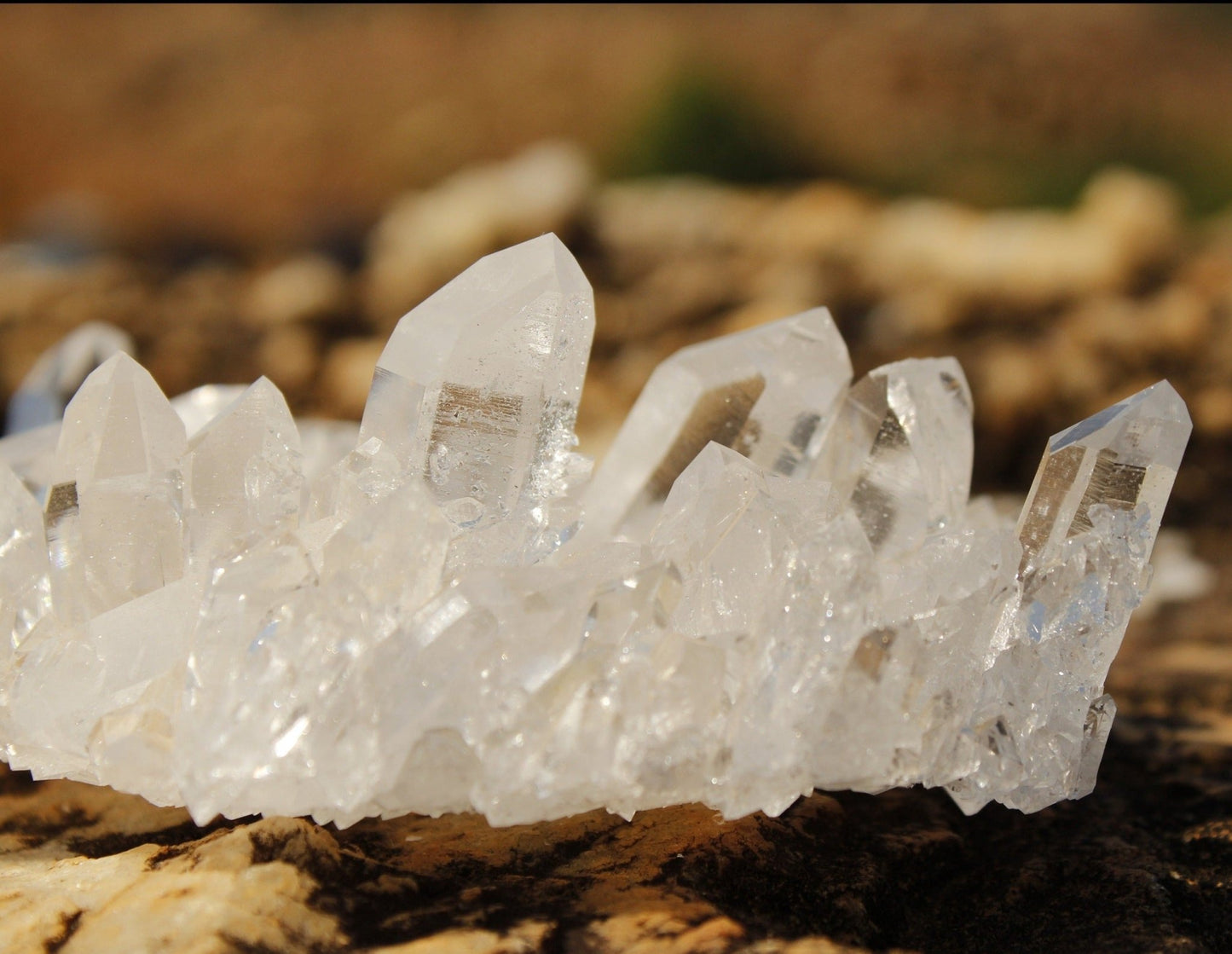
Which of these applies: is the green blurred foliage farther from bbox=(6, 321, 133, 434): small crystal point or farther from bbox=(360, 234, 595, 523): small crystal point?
bbox=(360, 234, 595, 523): small crystal point

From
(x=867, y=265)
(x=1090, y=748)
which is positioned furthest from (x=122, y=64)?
(x=1090, y=748)

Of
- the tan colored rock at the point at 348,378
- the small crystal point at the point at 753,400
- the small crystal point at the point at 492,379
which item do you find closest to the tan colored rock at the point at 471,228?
the tan colored rock at the point at 348,378

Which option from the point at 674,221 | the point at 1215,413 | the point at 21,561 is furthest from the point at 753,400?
the point at 674,221

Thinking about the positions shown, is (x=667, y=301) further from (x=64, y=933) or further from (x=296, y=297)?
(x=64, y=933)

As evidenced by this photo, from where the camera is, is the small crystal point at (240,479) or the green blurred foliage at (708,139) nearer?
the small crystal point at (240,479)

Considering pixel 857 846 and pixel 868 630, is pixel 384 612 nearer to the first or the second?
pixel 868 630

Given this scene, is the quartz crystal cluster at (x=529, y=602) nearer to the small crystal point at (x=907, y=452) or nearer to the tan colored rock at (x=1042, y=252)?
the small crystal point at (x=907, y=452)

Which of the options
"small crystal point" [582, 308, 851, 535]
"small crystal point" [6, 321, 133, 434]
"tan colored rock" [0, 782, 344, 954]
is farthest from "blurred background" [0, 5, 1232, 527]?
"tan colored rock" [0, 782, 344, 954]
